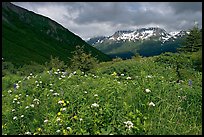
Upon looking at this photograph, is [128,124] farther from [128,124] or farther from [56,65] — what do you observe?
[56,65]

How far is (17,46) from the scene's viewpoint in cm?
11725

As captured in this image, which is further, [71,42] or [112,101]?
[71,42]

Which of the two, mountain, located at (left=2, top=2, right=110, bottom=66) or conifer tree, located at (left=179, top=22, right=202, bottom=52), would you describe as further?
mountain, located at (left=2, top=2, right=110, bottom=66)

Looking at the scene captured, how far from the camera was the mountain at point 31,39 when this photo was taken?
361 feet

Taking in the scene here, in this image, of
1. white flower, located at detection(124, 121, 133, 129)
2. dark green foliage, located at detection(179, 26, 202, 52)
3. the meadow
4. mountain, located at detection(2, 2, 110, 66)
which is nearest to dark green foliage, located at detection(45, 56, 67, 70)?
dark green foliage, located at detection(179, 26, 202, 52)

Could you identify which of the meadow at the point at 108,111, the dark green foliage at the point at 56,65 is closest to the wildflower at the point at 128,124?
the meadow at the point at 108,111

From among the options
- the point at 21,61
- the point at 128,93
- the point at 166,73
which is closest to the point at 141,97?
the point at 128,93

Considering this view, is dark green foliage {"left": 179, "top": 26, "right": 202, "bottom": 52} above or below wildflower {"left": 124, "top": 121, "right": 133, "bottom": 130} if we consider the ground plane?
above

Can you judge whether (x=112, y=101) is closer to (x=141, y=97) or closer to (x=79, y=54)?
(x=141, y=97)

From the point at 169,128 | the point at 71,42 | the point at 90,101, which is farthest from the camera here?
the point at 71,42

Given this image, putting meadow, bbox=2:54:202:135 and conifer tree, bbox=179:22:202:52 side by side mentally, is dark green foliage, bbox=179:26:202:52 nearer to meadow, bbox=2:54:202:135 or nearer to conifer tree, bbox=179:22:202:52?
conifer tree, bbox=179:22:202:52

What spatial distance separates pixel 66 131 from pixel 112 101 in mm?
1370

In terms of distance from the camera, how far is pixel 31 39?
138 m

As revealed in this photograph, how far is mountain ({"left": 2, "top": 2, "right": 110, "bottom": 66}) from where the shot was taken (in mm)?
110062
